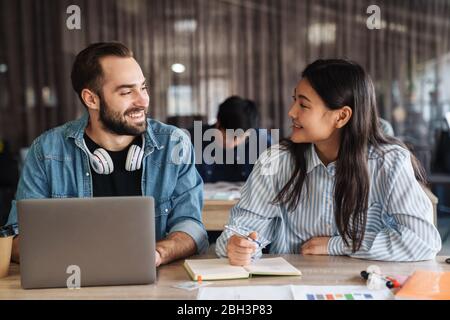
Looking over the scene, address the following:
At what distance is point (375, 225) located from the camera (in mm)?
1942

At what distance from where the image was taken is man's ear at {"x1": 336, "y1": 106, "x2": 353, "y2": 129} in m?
1.94

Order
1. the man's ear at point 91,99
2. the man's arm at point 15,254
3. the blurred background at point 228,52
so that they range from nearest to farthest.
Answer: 1. the man's arm at point 15,254
2. the man's ear at point 91,99
3. the blurred background at point 228,52

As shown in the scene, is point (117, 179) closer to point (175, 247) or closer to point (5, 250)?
point (175, 247)

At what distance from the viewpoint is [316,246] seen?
187 cm

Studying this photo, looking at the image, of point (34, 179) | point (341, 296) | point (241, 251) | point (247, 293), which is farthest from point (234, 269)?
point (34, 179)

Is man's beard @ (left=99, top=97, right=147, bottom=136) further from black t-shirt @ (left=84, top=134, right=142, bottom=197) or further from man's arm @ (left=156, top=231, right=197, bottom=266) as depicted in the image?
man's arm @ (left=156, top=231, right=197, bottom=266)

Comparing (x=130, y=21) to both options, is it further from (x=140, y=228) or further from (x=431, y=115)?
(x=140, y=228)

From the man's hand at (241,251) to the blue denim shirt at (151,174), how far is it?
280 millimetres

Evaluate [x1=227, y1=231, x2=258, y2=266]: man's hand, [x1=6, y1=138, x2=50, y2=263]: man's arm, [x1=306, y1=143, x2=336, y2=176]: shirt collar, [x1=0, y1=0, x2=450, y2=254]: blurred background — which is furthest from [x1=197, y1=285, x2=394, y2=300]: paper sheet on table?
[x1=0, y1=0, x2=450, y2=254]: blurred background

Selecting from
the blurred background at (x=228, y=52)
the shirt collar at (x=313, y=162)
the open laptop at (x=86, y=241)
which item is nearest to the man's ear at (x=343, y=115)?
the shirt collar at (x=313, y=162)

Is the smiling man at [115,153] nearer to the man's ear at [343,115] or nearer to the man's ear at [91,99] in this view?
the man's ear at [91,99]

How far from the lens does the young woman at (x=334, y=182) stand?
1.86 m

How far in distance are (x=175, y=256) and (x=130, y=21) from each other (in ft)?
18.2
